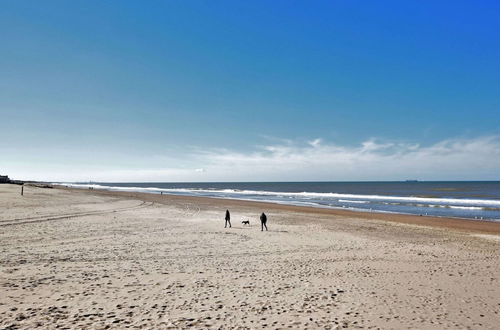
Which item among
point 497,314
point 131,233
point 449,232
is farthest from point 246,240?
point 449,232

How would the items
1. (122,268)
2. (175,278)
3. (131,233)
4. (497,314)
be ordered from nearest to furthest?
(497,314) → (175,278) → (122,268) → (131,233)

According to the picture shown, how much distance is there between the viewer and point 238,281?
11.0 m

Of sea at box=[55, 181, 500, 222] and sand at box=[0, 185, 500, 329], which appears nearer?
sand at box=[0, 185, 500, 329]

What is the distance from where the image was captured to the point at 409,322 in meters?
7.99

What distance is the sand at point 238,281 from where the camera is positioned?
796cm

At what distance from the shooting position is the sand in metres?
7.96

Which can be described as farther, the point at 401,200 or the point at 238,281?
the point at 401,200

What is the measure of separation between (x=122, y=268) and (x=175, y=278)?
2.33 metres

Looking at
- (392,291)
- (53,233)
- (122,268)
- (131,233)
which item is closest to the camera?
(392,291)

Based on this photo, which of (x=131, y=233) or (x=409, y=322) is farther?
(x=131, y=233)

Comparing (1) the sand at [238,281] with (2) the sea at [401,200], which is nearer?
(1) the sand at [238,281]

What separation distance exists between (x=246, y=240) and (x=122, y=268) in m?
8.23

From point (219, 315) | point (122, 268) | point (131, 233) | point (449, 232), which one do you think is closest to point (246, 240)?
point (131, 233)

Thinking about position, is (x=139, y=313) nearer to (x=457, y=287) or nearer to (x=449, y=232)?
(x=457, y=287)
